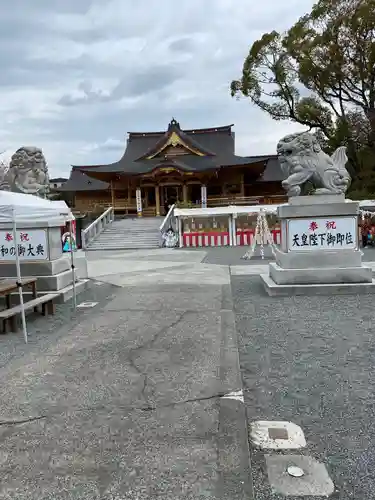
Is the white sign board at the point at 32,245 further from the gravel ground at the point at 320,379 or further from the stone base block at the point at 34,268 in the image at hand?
the gravel ground at the point at 320,379

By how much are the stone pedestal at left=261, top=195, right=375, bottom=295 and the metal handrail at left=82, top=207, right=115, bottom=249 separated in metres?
16.2

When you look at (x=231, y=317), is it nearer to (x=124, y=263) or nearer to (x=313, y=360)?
(x=313, y=360)

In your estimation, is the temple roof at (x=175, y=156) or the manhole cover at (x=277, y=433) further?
the temple roof at (x=175, y=156)

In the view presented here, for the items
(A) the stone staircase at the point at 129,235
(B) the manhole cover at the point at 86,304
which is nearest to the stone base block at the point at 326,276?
(B) the manhole cover at the point at 86,304

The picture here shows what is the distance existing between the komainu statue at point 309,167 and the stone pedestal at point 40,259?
15.8ft

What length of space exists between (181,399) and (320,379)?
1.33 metres

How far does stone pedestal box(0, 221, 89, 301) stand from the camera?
811cm

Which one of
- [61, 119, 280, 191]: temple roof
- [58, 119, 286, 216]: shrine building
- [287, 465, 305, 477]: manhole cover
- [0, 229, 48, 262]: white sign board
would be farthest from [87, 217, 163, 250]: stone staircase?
[287, 465, 305, 477]: manhole cover

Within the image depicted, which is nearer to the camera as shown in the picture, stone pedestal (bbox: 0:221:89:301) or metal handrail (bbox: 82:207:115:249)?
stone pedestal (bbox: 0:221:89:301)

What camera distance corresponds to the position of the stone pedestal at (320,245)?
26.2ft

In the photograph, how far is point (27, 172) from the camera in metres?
8.88

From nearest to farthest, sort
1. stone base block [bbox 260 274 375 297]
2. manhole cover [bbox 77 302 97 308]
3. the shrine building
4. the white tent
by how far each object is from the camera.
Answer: the white tent, manhole cover [bbox 77 302 97 308], stone base block [bbox 260 274 375 297], the shrine building

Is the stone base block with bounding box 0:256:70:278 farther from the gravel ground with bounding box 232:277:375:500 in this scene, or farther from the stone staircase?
the stone staircase

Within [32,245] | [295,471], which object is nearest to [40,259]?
[32,245]
